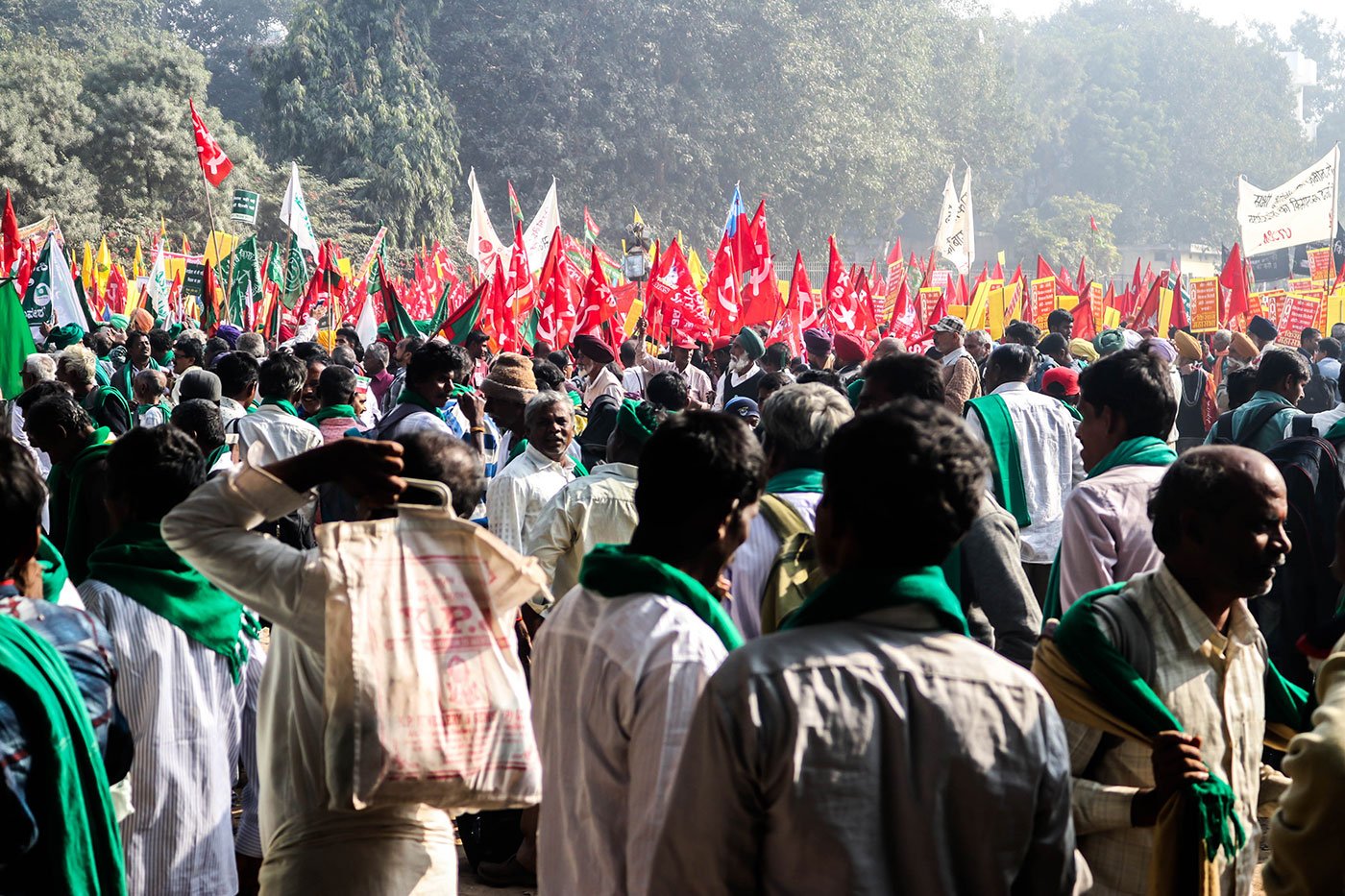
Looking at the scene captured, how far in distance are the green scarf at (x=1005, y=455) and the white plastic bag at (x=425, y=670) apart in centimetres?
309

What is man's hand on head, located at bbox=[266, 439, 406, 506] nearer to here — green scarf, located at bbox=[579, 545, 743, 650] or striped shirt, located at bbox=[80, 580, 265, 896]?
green scarf, located at bbox=[579, 545, 743, 650]

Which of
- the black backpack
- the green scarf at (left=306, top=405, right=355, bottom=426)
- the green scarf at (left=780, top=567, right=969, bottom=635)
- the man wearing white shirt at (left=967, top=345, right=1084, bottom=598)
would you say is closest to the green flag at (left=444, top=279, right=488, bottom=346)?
the green scarf at (left=306, top=405, right=355, bottom=426)

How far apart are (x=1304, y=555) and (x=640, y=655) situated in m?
3.21

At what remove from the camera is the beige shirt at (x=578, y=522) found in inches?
159

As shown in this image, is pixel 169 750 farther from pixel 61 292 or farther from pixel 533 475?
pixel 61 292

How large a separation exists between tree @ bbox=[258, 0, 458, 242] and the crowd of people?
115 ft

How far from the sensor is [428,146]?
1537 inches

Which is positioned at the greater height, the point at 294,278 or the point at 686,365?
the point at 294,278

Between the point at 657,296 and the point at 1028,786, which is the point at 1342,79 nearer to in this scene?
the point at 657,296

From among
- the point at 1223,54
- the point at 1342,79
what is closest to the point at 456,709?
the point at 1223,54

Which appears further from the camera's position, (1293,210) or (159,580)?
(1293,210)

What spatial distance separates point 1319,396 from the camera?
10.4 m

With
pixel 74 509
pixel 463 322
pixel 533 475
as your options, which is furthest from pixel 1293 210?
pixel 74 509

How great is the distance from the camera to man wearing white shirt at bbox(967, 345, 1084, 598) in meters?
5.17
